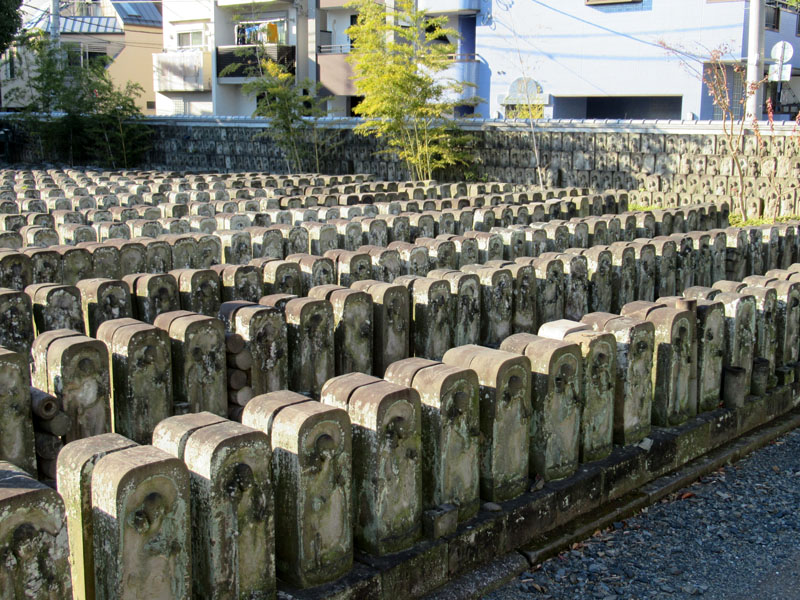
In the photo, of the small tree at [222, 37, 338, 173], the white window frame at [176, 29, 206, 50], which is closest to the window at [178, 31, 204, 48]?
the white window frame at [176, 29, 206, 50]

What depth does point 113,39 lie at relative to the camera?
3950 cm

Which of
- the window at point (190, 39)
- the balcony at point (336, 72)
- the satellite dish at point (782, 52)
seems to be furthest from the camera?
the window at point (190, 39)

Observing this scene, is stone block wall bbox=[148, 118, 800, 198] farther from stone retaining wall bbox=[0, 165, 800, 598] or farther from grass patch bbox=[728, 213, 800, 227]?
stone retaining wall bbox=[0, 165, 800, 598]

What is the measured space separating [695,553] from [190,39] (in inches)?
1420

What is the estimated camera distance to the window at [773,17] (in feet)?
81.2

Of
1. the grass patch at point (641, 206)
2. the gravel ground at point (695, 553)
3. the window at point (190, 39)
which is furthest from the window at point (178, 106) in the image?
the gravel ground at point (695, 553)

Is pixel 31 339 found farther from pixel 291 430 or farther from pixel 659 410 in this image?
pixel 659 410

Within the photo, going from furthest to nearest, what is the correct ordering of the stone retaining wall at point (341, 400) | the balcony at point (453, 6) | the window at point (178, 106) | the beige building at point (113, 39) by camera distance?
the beige building at point (113, 39) < the window at point (178, 106) < the balcony at point (453, 6) < the stone retaining wall at point (341, 400)

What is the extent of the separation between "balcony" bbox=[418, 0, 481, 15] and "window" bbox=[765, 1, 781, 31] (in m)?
8.85

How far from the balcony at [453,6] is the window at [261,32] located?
7324mm

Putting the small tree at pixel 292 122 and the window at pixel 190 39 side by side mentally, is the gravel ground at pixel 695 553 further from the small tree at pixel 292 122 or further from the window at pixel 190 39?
the window at pixel 190 39

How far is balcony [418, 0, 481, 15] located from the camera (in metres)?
27.7

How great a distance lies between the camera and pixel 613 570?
464 centimetres

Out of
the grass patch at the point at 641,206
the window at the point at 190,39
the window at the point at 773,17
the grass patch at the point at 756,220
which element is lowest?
the grass patch at the point at 756,220
